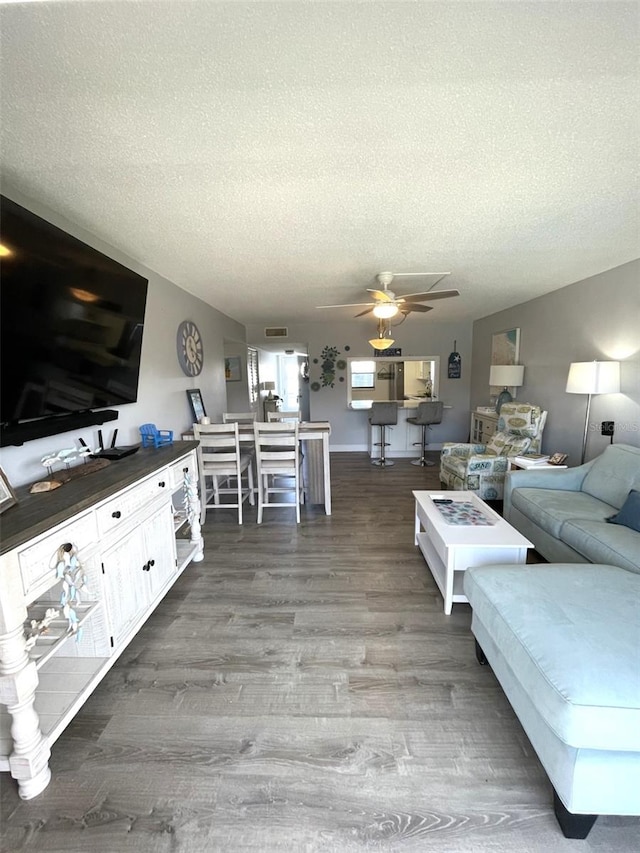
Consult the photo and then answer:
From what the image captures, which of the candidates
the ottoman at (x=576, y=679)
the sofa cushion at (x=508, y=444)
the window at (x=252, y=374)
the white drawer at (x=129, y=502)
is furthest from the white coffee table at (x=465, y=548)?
the window at (x=252, y=374)

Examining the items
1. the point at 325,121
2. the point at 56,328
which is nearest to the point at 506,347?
the point at 325,121

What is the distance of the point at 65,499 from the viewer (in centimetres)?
148

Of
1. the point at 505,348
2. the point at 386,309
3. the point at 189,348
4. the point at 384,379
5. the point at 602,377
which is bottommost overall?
the point at 602,377

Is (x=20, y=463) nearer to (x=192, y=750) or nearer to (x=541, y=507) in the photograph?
(x=192, y=750)

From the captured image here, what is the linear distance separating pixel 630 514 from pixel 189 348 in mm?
4068

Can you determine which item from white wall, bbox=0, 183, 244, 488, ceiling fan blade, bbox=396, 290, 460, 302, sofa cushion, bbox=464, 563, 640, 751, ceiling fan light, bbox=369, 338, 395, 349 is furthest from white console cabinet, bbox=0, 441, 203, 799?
ceiling fan light, bbox=369, 338, 395, 349

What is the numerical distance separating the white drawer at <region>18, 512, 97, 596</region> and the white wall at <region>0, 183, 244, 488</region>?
1.89 feet

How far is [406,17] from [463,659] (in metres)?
2.51

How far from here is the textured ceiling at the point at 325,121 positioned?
38.4 inches

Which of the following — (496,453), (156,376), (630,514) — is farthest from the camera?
(496,453)

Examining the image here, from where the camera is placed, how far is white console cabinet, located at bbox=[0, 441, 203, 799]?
1.17 m

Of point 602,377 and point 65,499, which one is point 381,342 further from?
point 65,499

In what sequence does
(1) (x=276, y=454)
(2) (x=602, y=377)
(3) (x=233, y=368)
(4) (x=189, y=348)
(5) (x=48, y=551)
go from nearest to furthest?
(5) (x=48, y=551) < (2) (x=602, y=377) < (1) (x=276, y=454) < (4) (x=189, y=348) < (3) (x=233, y=368)

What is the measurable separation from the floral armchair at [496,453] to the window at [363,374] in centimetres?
272
